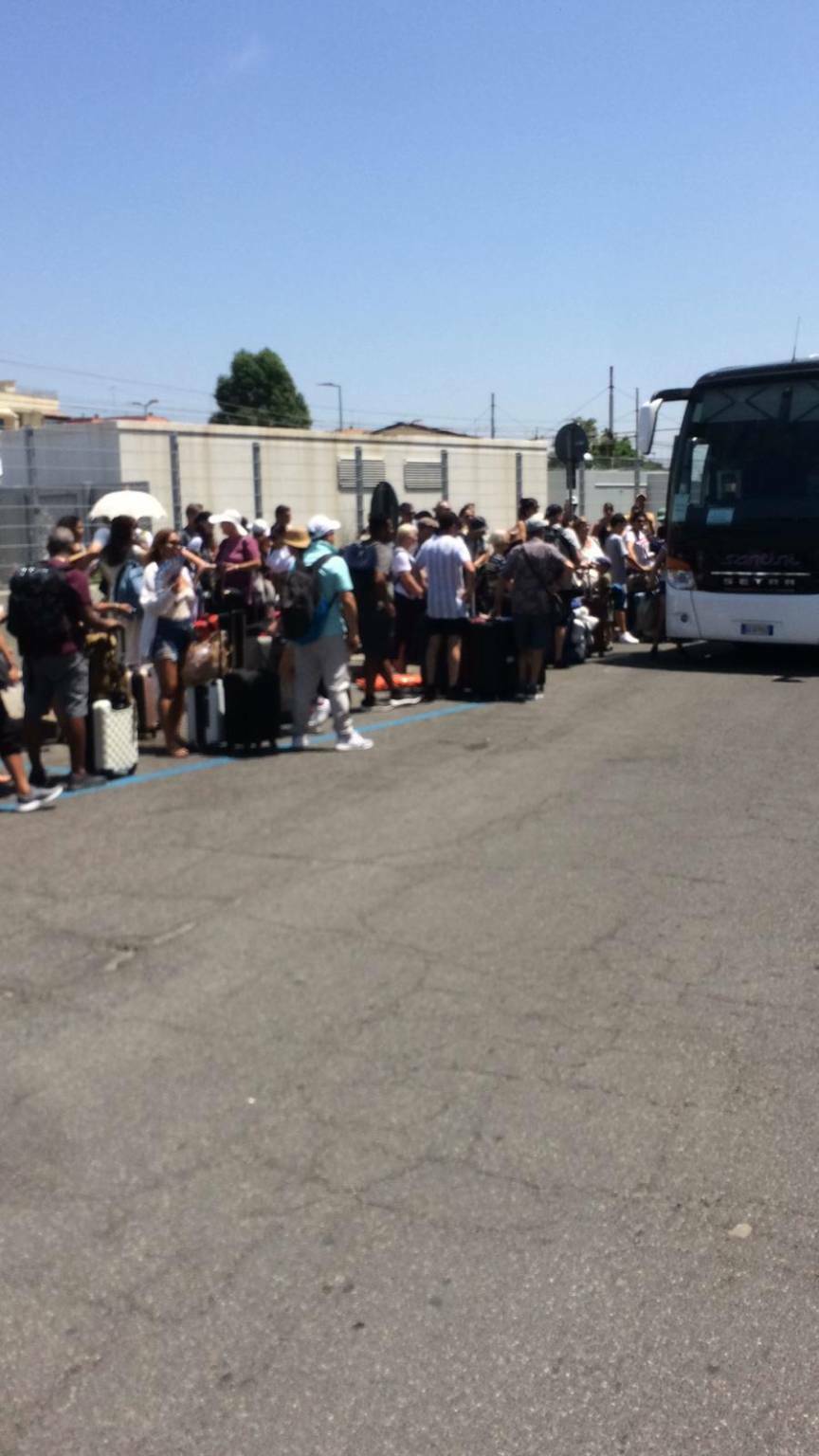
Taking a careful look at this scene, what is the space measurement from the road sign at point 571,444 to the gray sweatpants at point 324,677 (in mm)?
10096

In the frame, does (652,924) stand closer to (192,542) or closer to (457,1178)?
(457,1178)

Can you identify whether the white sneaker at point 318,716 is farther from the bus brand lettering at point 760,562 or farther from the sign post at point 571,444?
A: the sign post at point 571,444

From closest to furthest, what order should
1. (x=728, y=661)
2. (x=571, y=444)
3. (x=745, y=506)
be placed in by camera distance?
(x=745, y=506) → (x=728, y=661) → (x=571, y=444)

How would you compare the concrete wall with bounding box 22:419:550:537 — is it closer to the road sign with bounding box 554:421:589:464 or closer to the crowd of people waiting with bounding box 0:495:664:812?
the road sign with bounding box 554:421:589:464

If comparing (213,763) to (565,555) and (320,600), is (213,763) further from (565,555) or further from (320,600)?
(565,555)

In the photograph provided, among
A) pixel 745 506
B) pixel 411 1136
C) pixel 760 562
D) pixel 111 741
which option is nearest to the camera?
pixel 411 1136

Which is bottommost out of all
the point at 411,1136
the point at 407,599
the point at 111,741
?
the point at 411,1136

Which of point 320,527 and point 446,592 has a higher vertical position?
point 320,527

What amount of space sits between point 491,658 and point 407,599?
168 cm

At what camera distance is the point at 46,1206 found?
4.38m

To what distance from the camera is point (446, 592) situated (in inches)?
551

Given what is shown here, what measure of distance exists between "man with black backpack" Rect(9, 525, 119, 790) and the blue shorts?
105 centimetres

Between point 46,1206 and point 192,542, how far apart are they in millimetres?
11973

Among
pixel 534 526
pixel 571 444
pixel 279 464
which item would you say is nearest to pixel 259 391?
pixel 279 464
